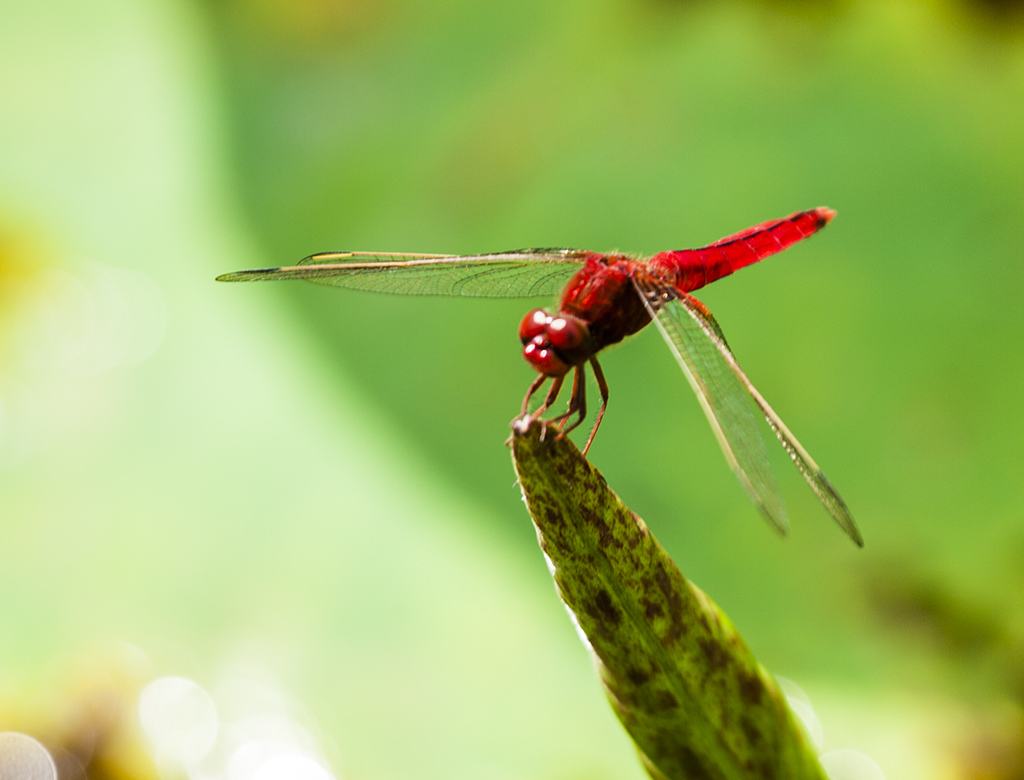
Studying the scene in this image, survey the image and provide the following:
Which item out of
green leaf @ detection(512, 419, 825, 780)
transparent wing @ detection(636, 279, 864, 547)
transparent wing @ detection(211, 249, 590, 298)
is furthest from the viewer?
transparent wing @ detection(211, 249, 590, 298)

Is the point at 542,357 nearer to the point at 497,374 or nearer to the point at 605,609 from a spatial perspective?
the point at 605,609

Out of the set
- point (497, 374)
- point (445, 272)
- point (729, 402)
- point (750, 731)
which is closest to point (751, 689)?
point (750, 731)

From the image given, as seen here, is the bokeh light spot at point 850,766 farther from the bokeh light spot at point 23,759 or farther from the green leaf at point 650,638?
the bokeh light spot at point 23,759

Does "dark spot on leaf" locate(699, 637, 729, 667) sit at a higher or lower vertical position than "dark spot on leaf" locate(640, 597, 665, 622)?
lower

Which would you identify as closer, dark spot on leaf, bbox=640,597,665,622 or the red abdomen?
dark spot on leaf, bbox=640,597,665,622

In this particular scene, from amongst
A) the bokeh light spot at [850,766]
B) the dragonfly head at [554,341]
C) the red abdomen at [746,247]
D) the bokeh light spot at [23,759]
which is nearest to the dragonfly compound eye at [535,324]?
the dragonfly head at [554,341]

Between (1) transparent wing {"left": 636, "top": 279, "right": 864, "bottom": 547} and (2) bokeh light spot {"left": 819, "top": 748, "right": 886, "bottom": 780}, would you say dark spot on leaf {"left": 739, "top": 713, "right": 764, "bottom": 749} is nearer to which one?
(1) transparent wing {"left": 636, "top": 279, "right": 864, "bottom": 547}

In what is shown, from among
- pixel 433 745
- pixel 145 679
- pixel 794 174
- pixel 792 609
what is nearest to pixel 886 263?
pixel 794 174

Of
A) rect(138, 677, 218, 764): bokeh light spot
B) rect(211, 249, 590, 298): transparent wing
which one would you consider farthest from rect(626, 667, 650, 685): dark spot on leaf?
rect(138, 677, 218, 764): bokeh light spot
